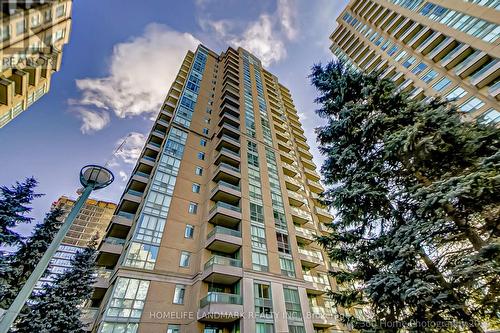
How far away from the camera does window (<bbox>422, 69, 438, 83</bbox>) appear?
2572 cm

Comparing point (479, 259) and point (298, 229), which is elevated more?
point (298, 229)

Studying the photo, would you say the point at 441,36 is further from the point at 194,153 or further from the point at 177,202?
the point at 177,202

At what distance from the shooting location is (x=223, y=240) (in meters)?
17.5

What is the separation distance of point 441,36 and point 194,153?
31.6 m

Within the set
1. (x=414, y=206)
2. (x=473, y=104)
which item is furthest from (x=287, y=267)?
(x=473, y=104)

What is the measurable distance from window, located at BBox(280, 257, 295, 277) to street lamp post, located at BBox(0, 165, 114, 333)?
16.8 meters

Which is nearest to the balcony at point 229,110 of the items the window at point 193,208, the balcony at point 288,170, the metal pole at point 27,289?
the balcony at point 288,170

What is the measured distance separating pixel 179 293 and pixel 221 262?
3.53m

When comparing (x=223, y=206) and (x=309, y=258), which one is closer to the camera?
(x=223, y=206)

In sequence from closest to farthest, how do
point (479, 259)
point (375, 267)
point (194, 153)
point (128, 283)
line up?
point (479, 259) → point (375, 267) → point (128, 283) → point (194, 153)

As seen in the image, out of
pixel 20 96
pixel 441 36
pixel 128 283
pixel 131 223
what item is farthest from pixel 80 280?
pixel 441 36

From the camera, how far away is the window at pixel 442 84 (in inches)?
949

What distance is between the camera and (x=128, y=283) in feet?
48.4

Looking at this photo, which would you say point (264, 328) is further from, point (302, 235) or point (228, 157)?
point (228, 157)
